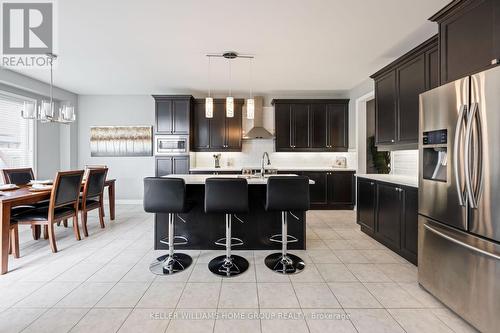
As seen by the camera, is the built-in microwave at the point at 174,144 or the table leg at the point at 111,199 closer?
the table leg at the point at 111,199

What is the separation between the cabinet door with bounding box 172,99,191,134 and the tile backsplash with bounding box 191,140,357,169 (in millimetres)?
775

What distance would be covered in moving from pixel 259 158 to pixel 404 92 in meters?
3.57

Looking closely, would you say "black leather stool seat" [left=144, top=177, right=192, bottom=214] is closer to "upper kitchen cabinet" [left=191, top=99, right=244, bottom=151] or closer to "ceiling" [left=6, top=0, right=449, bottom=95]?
"ceiling" [left=6, top=0, right=449, bottom=95]

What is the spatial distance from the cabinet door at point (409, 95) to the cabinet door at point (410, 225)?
2.32 feet

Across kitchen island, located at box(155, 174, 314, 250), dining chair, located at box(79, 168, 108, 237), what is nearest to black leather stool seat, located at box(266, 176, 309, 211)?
kitchen island, located at box(155, 174, 314, 250)

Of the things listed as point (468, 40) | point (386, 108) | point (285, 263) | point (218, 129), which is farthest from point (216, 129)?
point (468, 40)

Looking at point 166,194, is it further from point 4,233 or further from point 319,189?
point 319,189

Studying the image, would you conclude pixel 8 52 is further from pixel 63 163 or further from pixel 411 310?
pixel 411 310

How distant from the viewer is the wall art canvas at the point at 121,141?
5.97 meters

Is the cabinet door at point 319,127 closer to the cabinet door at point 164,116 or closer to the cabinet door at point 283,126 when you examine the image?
the cabinet door at point 283,126

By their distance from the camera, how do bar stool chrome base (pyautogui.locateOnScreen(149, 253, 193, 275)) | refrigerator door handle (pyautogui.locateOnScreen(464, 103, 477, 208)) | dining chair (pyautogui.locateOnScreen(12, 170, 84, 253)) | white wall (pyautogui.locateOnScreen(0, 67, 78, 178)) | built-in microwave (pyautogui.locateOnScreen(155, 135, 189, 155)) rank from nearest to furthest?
refrigerator door handle (pyautogui.locateOnScreen(464, 103, 477, 208)), bar stool chrome base (pyautogui.locateOnScreen(149, 253, 193, 275)), dining chair (pyautogui.locateOnScreen(12, 170, 84, 253)), white wall (pyautogui.locateOnScreen(0, 67, 78, 178)), built-in microwave (pyautogui.locateOnScreen(155, 135, 189, 155))

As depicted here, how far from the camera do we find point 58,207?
10.6 ft

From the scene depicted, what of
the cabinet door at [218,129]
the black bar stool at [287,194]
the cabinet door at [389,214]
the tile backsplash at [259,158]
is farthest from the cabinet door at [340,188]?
the black bar stool at [287,194]

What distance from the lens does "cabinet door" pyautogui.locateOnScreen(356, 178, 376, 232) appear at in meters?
3.51
